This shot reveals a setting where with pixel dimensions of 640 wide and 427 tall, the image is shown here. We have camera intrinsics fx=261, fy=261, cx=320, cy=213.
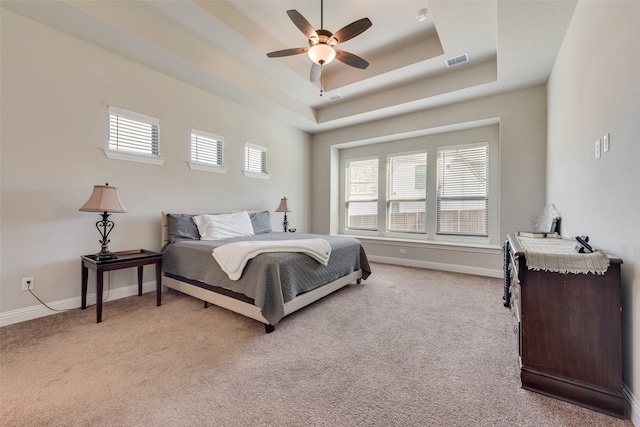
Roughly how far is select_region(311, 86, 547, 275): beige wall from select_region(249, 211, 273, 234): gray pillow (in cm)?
220

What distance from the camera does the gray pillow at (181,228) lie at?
Answer: 134 inches

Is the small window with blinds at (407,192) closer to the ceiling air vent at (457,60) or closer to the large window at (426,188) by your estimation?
the large window at (426,188)

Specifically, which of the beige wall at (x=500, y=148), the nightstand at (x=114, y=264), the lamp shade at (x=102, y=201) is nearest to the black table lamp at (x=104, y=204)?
the lamp shade at (x=102, y=201)

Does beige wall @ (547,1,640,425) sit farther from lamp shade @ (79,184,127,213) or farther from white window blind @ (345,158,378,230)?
lamp shade @ (79,184,127,213)

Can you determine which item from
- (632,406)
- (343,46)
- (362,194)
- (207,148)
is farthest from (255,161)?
(632,406)

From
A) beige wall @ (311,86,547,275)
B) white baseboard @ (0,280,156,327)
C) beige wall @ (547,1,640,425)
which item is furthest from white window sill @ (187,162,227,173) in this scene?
beige wall @ (547,1,640,425)

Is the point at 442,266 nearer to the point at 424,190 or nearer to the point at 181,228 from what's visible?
the point at 424,190

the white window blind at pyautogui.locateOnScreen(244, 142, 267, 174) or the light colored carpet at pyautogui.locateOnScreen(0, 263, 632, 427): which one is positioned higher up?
the white window blind at pyautogui.locateOnScreen(244, 142, 267, 174)

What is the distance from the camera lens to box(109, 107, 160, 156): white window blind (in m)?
3.11

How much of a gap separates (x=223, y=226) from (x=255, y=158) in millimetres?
1719

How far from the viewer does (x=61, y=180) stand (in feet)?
8.97

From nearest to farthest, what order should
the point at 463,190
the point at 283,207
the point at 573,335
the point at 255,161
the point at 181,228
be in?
the point at 573,335
the point at 181,228
the point at 463,190
the point at 255,161
the point at 283,207

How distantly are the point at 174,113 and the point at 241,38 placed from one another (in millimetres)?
1386

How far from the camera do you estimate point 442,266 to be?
4.67m
